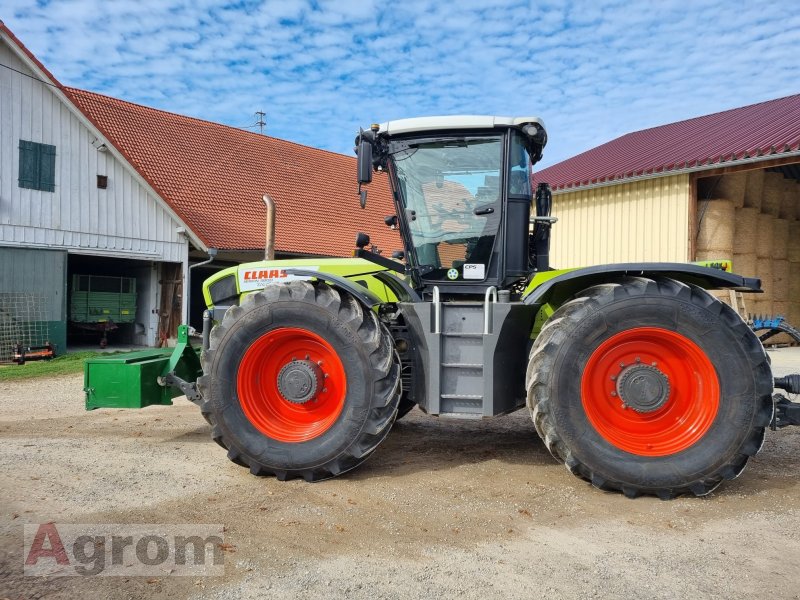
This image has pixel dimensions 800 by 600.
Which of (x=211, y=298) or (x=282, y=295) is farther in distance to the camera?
(x=211, y=298)

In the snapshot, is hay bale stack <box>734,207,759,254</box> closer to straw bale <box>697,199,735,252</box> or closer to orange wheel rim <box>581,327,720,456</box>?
straw bale <box>697,199,735,252</box>

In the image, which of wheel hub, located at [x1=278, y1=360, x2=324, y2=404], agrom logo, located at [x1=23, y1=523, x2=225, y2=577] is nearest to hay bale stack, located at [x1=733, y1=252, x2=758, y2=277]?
wheel hub, located at [x1=278, y1=360, x2=324, y2=404]

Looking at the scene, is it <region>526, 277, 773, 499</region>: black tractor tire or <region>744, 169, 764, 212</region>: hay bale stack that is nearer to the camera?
<region>526, 277, 773, 499</region>: black tractor tire

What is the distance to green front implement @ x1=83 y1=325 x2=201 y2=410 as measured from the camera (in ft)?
15.7

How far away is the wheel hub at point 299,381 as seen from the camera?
432 cm

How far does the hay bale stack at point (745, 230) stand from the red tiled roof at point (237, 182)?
7556 millimetres

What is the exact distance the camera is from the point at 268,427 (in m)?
4.38

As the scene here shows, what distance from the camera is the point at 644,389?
3930mm

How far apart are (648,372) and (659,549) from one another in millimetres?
1172

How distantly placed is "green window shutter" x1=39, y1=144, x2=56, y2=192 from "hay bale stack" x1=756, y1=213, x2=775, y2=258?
47.7ft

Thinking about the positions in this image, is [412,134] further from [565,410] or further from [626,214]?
[626,214]

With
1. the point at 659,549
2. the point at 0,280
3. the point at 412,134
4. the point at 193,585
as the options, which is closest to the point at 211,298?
the point at 412,134

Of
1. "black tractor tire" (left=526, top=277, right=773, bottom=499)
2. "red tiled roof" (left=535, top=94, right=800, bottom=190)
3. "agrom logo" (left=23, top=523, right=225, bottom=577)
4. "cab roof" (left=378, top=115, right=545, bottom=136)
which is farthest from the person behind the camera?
"red tiled roof" (left=535, top=94, right=800, bottom=190)

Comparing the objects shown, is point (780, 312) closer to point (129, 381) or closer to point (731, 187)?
point (731, 187)
